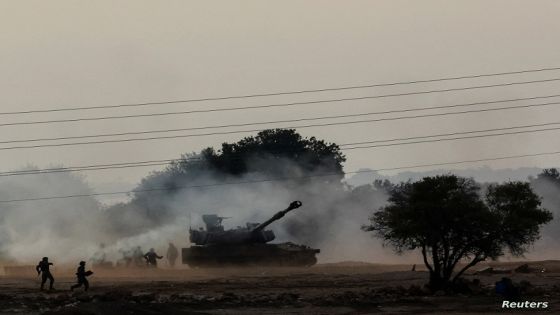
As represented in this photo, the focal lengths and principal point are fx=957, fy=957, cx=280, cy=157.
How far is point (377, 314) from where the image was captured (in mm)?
26531

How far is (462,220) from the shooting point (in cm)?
3291

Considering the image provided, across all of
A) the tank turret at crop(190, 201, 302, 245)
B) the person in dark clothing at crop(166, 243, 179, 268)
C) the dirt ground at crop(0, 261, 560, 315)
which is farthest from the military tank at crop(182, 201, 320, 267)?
the dirt ground at crop(0, 261, 560, 315)

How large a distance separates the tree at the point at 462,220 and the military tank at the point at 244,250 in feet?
73.3

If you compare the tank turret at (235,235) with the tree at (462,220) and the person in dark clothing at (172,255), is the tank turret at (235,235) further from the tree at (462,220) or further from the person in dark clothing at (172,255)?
the tree at (462,220)

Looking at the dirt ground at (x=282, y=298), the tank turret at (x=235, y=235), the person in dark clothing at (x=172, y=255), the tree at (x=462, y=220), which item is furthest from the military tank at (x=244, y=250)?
the tree at (x=462, y=220)

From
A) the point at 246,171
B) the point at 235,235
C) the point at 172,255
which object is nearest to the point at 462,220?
the point at 235,235

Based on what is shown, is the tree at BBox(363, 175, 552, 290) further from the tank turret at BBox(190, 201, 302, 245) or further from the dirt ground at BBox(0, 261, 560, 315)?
the tank turret at BBox(190, 201, 302, 245)

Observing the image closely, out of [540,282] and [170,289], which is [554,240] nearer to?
[540,282]

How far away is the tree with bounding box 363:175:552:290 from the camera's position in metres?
32.8

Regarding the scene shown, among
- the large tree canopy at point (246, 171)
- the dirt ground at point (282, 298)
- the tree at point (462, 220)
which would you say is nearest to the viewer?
the dirt ground at point (282, 298)

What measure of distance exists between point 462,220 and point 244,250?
25.8m

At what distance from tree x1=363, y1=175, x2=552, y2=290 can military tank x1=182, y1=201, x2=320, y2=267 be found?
2233cm

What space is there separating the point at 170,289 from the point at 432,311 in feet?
43.2

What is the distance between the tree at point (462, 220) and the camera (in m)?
32.8
